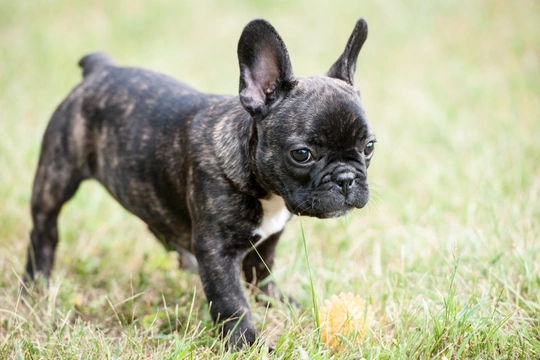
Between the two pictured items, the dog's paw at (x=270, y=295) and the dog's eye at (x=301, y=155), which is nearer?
the dog's eye at (x=301, y=155)

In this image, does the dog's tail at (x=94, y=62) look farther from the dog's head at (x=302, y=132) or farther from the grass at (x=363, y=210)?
the dog's head at (x=302, y=132)

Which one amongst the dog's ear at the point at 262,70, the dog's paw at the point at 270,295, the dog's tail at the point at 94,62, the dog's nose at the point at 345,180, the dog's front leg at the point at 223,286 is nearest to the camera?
the dog's nose at the point at 345,180

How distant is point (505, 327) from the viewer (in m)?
3.47

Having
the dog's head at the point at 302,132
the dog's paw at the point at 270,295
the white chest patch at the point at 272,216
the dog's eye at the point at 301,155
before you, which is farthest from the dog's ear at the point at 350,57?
the dog's paw at the point at 270,295

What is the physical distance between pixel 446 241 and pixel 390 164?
1.92m

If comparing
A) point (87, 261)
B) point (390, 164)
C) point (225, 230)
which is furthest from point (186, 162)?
point (390, 164)

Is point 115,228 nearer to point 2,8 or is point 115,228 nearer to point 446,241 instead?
point 446,241

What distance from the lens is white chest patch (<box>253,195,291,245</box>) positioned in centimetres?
362

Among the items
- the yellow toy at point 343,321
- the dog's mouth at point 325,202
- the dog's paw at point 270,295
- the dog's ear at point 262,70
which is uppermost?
the dog's ear at point 262,70

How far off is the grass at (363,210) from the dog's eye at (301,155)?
2.94ft

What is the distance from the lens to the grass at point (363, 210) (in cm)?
343

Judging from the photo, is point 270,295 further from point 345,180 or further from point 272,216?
point 345,180

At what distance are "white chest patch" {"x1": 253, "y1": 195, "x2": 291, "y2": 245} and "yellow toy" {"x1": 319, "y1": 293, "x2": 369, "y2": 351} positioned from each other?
54 centimetres

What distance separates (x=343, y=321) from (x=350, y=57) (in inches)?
60.7
